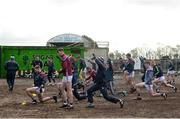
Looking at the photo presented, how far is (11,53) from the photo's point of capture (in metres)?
45.1

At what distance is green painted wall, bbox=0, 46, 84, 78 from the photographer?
146 ft

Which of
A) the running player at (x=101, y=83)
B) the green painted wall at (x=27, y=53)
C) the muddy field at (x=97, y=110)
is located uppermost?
the green painted wall at (x=27, y=53)

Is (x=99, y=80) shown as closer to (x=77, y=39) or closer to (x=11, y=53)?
(x=11, y=53)

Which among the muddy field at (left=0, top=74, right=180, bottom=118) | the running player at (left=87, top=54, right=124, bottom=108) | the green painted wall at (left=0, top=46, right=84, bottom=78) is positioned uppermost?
the green painted wall at (left=0, top=46, right=84, bottom=78)

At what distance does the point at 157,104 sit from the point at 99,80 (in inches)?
102

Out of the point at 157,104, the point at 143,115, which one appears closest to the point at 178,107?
the point at 157,104

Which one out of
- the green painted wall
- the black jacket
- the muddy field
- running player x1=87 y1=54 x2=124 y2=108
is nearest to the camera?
the muddy field

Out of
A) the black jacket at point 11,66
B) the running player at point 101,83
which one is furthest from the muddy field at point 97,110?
the black jacket at point 11,66

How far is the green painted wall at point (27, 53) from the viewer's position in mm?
44625

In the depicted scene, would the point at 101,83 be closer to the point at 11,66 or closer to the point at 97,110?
the point at 97,110

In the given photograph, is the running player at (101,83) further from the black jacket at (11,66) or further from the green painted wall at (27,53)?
the green painted wall at (27,53)

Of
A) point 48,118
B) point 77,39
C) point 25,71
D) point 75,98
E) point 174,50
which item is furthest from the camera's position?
point 174,50

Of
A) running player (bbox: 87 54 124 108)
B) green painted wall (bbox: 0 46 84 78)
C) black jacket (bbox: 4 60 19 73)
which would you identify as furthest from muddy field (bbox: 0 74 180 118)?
green painted wall (bbox: 0 46 84 78)

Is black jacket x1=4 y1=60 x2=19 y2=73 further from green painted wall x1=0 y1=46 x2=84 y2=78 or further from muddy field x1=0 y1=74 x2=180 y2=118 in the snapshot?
green painted wall x1=0 y1=46 x2=84 y2=78
